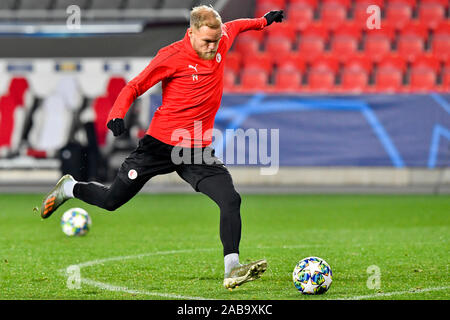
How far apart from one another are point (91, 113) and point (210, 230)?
976 cm

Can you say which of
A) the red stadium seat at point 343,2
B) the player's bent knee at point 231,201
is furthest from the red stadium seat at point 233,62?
the player's bent knee at point 231,201

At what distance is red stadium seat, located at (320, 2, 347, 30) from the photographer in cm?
2098

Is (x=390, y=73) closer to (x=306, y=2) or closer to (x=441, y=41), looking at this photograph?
(x=441, y=41)

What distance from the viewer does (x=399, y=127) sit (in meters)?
17.2

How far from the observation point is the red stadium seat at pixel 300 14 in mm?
21078

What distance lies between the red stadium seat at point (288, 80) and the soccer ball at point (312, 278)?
546 inches

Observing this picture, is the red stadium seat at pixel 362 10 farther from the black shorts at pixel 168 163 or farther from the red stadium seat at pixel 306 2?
the black shorts at pixel 168 163

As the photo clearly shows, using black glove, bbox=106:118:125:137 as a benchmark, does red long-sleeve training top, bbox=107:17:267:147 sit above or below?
above

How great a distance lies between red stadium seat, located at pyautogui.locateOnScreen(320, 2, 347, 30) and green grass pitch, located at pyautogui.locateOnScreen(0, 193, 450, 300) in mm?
7337

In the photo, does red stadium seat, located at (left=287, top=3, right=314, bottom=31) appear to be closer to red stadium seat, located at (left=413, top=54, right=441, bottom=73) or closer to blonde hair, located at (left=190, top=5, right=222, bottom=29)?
red stadium seat, located at (left=413, top=54, right=441, bottom=73)

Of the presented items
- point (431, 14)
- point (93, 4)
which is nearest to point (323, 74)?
point (431, 14)

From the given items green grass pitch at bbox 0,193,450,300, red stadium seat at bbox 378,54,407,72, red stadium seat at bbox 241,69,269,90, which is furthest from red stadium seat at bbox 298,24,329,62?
green grass pitch at bbox 0,193,450,300
